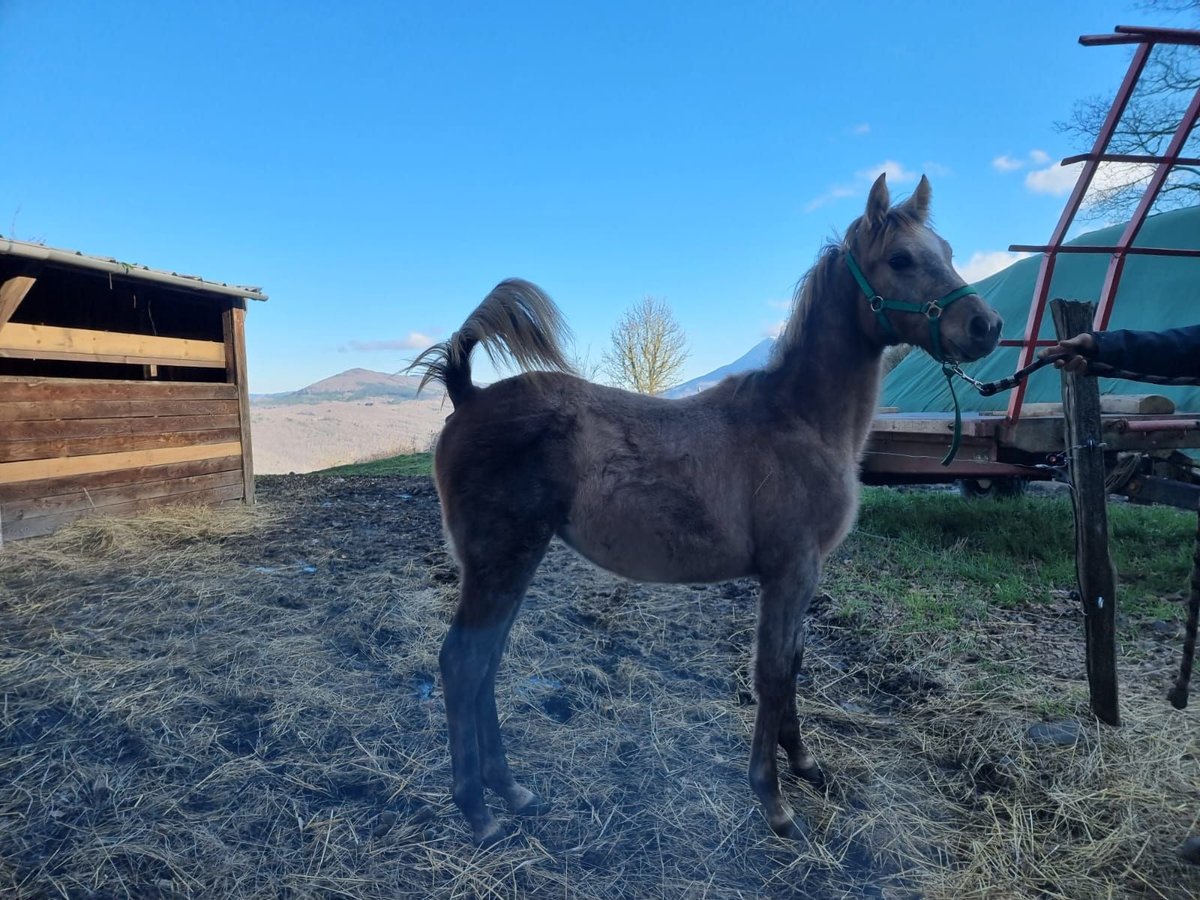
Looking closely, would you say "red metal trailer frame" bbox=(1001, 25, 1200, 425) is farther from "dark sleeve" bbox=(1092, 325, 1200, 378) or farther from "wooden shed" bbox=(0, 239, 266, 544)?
"wooden shed" bbox=(0, 239, 266, 544)

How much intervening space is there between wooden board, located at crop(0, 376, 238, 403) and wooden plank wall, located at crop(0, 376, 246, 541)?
0.01m

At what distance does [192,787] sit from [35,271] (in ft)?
20.4

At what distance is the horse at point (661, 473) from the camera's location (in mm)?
2291

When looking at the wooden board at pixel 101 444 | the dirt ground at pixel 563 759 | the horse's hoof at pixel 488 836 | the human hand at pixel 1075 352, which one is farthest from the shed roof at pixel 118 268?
the human hand at pixel 1075 352

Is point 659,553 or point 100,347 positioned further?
point 100,347

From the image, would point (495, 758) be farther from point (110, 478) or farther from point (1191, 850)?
point (110, 478)

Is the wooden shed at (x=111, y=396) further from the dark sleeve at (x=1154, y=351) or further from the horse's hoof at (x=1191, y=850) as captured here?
the horse's hoof at (x=1191, y=850)

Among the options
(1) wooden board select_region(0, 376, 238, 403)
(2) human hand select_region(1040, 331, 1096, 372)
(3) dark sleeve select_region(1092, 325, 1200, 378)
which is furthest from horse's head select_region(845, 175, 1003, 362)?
(1) wooden board select_region(0, 376, 238, 403)

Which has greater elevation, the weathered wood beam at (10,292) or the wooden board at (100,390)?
the weathered wood beam at (10,292)

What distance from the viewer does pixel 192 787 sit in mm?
2430

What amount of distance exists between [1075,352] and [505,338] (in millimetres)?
2189

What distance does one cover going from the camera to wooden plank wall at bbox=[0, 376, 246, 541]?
630 cm

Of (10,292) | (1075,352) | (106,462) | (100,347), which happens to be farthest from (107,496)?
(1075,352)

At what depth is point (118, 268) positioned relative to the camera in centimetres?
655
